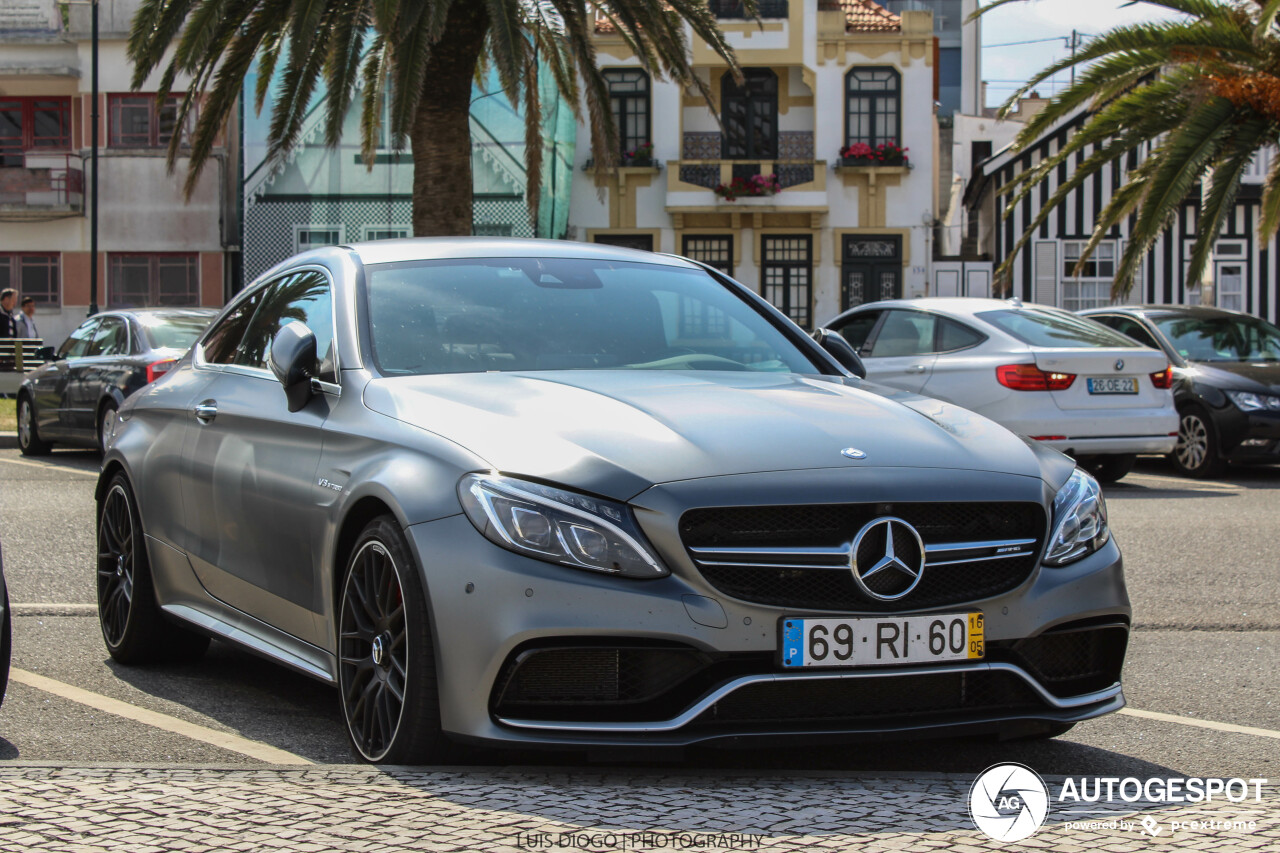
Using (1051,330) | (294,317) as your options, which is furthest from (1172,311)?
(294,317)

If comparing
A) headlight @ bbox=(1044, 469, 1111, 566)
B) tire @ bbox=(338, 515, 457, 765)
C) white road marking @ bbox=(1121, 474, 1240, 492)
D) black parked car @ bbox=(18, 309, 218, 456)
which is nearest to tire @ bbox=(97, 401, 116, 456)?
black parked car @ bbox=(18, 309, 218, 456)

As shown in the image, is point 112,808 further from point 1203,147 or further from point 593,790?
point 1203,147

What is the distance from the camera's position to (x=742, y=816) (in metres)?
3.36

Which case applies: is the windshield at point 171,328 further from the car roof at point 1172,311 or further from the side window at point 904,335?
the car roof at point 1172,311

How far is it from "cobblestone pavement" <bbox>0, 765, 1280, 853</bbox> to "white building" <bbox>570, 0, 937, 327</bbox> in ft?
115

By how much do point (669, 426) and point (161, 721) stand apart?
208 cm

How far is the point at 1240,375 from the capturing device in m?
14.9

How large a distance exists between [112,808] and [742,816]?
1.32 metres

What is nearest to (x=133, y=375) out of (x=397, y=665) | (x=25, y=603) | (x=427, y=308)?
(x=25, y=603)

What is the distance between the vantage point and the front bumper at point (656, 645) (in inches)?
144

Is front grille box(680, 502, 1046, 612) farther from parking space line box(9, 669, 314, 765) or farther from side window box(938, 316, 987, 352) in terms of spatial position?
side window box(938, 316, 987, 352)

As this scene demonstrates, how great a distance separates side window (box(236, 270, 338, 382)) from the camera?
4.93 metres

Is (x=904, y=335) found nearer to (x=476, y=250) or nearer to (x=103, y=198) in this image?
(x=476, y=250)

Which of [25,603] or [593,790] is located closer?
[593,790]
